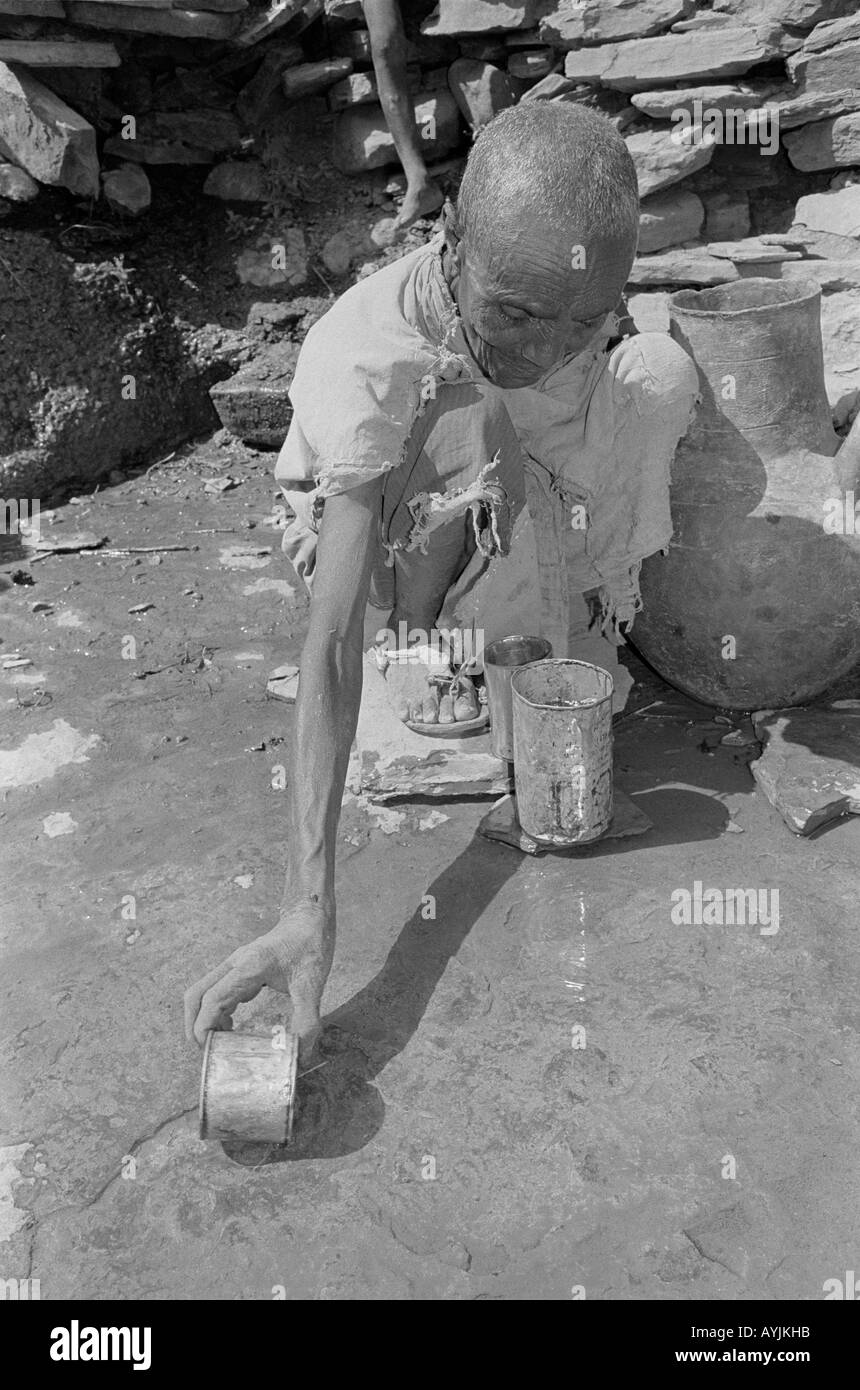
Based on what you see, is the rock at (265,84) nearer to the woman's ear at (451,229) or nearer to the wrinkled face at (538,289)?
the woman's ear at (451,229)

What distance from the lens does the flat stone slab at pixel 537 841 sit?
9.34 ft


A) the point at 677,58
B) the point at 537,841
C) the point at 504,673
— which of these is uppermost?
the point at 677,58

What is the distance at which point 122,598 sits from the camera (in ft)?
14.3

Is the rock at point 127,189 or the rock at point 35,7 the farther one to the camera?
the rock at point 127,189

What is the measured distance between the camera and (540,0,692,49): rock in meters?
4.68

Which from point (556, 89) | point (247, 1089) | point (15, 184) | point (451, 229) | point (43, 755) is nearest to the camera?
point (247, 1089)

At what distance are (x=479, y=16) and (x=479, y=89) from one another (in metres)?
0.31

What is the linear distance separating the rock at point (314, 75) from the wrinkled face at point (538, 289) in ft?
12.3

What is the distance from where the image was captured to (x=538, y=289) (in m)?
2.34

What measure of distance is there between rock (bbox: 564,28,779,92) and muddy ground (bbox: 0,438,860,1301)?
270cm

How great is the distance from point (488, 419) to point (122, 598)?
1977 mm

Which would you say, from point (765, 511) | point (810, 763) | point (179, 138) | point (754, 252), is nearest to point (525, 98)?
point (754, 252)

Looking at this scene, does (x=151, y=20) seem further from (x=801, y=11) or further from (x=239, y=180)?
(x=801, y=11)

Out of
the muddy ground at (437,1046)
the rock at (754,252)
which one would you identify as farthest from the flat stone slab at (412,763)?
the rock at (754,252)
